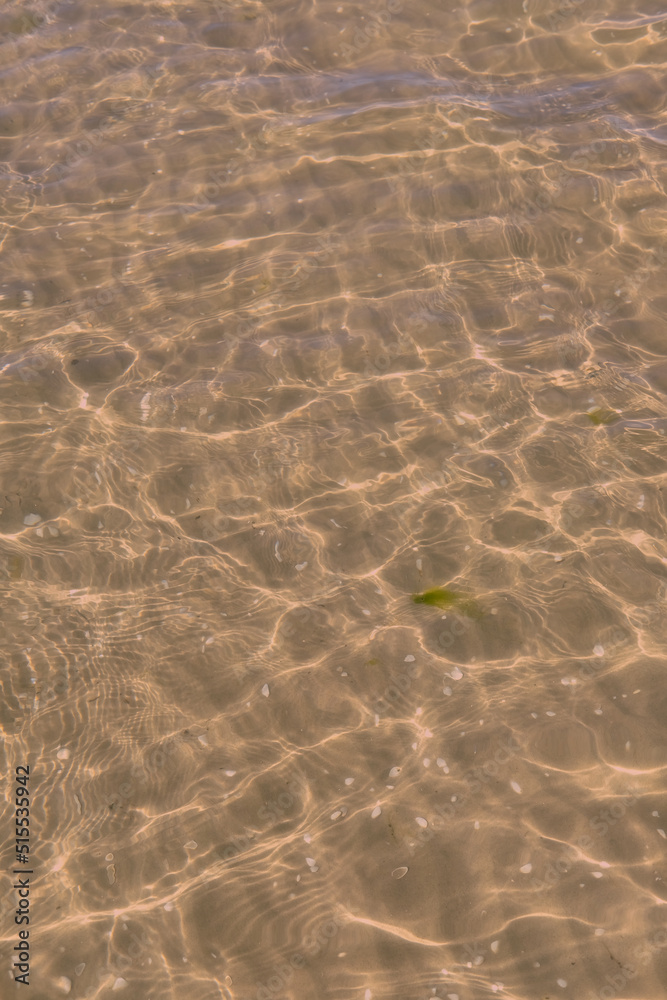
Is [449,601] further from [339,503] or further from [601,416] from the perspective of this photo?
[601,416]

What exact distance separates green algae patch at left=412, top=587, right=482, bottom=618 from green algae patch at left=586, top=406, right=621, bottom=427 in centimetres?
163

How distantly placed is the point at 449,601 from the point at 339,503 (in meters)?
0.95

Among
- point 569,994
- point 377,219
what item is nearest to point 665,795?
point 569,994

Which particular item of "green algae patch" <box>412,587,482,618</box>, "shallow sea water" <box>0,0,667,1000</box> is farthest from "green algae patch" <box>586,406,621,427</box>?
"green algae patch" <box>412,587,482,618</box>

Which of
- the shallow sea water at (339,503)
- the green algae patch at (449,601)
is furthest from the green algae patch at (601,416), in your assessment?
the green algae patch at (449,601)

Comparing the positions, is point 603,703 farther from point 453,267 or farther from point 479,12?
point 479,12

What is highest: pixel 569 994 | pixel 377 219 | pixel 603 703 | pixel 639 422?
pixel 377 219

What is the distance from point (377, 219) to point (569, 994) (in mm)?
5504

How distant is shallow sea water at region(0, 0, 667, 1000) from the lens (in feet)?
11.9

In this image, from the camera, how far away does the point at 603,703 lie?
412cm

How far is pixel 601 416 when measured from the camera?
17.4ft

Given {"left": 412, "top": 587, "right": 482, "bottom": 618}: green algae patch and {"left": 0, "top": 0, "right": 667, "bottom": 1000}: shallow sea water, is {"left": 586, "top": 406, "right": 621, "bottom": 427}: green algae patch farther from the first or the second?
{"left": 412, "top": 587, "right": 482, "bottom": 618}: green algae patch

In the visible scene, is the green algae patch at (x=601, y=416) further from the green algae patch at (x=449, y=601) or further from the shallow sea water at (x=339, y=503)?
the green algae patch at (x=449, y=601)

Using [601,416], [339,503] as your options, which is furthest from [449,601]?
[601,416]
